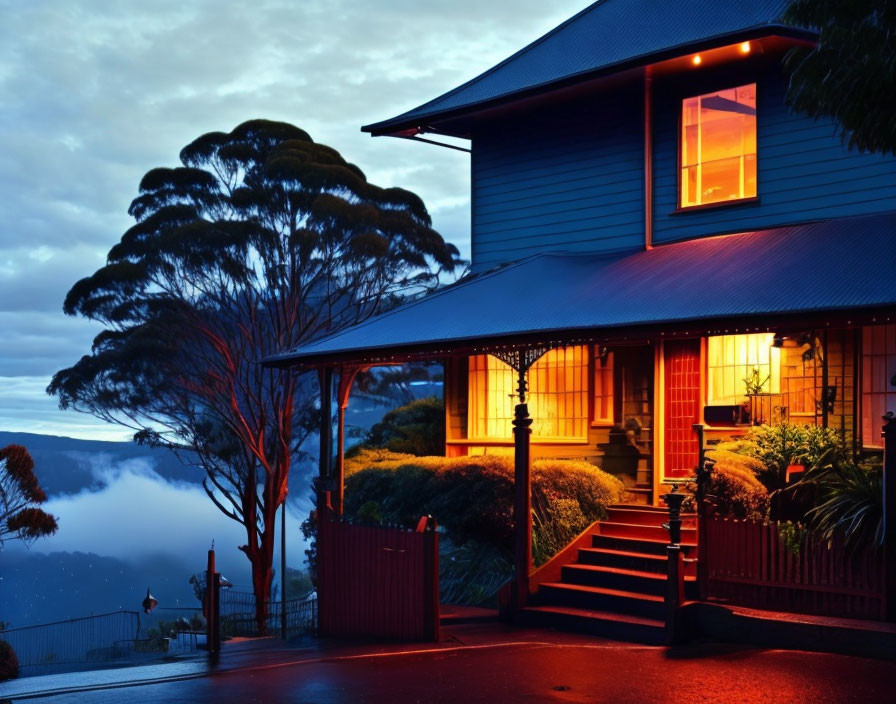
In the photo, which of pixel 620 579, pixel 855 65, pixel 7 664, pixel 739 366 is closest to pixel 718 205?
pixel 739 366

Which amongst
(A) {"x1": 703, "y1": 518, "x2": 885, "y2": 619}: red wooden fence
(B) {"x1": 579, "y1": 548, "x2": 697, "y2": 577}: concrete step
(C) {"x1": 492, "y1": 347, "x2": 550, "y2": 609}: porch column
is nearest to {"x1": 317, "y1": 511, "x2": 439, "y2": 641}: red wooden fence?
(C) {"x1": 492, "y1": 347, "x2": 550, "y2": 609}: porch column

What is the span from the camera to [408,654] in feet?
38.5

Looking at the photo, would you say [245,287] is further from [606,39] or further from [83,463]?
[83,463]

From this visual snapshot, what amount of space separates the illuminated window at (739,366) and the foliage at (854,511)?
12.6ft

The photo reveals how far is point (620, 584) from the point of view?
44.7 feet

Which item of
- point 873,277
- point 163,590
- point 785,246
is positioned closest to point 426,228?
point 785,246

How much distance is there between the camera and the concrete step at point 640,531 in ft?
46.3

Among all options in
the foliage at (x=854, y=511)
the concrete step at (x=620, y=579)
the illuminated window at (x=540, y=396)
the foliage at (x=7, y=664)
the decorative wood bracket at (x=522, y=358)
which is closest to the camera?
the foliage at (x=854, y=511)

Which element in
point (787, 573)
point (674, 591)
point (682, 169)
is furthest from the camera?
point (682, 169)

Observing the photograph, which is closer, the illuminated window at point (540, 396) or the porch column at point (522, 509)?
the porch column at point (522, 509)

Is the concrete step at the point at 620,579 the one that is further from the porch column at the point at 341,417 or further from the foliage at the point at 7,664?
the foliage at the point at 7,664

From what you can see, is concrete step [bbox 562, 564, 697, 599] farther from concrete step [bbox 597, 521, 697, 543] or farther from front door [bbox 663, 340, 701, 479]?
front door [bbox 663, 340, 701, 479]

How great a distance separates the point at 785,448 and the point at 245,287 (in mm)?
17365

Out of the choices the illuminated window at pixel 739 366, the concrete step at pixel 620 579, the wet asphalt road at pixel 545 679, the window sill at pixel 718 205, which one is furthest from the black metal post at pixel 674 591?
the window sill at pixel 718 205
